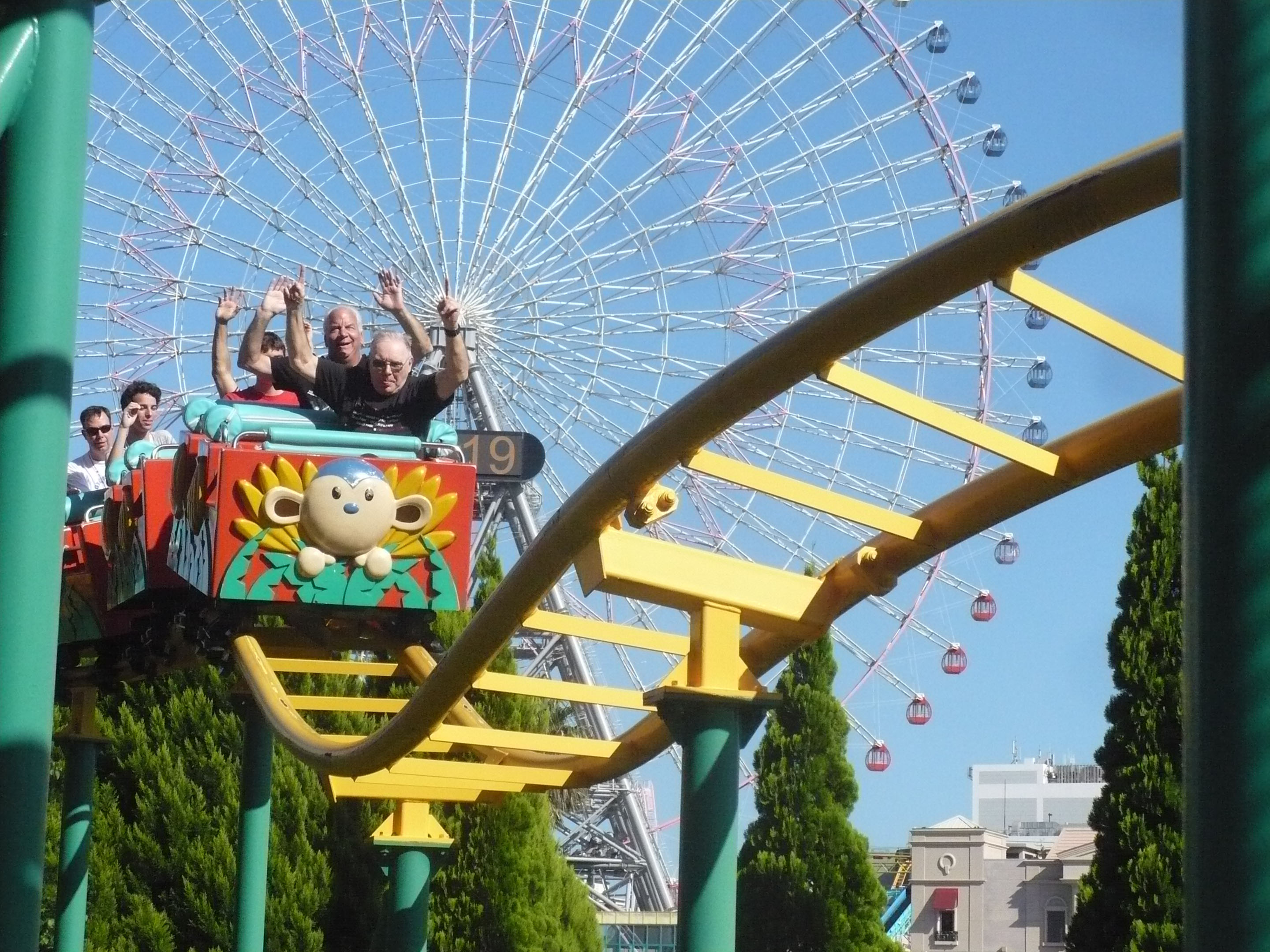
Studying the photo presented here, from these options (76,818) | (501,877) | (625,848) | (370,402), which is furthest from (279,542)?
(625,848)

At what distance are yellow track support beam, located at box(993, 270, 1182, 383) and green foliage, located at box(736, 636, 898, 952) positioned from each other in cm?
1274

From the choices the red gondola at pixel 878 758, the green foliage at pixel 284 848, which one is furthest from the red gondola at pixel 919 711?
the green foliage at pixel 284 848

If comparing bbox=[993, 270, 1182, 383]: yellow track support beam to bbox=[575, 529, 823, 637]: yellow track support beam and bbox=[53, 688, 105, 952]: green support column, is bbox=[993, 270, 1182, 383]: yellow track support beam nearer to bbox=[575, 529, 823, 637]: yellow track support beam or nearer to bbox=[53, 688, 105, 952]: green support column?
bbox=[575, 529, 823, 637]: yellow track support beam

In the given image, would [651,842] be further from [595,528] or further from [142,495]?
[595,528]

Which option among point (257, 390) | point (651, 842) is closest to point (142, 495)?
point (257, 390)

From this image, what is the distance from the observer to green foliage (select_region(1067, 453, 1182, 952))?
42.3ft

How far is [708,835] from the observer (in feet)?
16.3

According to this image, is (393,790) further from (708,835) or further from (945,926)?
(945,926)

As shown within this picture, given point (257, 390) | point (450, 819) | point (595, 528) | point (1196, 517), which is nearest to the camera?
point (1196, 517)

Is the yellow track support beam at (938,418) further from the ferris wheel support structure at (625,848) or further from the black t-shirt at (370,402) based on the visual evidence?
the ferris wheel support structure at (625,848)

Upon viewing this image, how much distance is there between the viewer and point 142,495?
912 cm

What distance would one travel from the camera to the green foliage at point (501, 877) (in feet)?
46.6

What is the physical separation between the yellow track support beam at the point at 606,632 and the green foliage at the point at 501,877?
7455 millimetres

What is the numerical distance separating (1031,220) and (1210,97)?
1.83 meters
